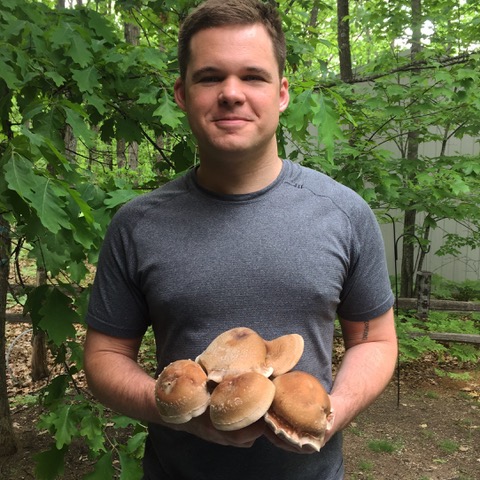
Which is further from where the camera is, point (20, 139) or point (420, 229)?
point (420, 229)

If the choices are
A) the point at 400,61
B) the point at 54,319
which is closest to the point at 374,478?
the point at 54,319

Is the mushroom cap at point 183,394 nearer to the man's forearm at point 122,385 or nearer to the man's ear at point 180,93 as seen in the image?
the man's forearm at point 122,385

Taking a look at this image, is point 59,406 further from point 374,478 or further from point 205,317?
point 374,478

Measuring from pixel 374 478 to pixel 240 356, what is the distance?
4875 millimetres

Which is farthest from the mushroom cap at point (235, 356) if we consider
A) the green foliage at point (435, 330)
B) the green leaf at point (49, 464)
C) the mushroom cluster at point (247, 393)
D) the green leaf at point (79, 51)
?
the green foliage at point (435, 330)

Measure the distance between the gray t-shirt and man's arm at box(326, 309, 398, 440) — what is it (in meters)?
0.06

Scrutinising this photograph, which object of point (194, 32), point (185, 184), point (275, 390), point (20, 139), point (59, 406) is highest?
point (194, 32)

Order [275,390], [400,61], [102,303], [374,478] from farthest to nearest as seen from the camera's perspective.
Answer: [400,61]
[374,478]
[102,303]
[275,390]

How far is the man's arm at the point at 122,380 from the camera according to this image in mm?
1562

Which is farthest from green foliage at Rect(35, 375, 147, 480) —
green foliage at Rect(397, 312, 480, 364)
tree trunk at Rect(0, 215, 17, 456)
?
green foliage at Rect(397, 312, 480, 364)

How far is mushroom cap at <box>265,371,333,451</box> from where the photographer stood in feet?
4.02

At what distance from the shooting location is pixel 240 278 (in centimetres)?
166

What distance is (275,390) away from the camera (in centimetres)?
127

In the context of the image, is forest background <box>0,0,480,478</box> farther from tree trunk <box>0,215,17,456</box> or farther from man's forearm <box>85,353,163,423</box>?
man's forearm <box>85,353,163,423</box>
